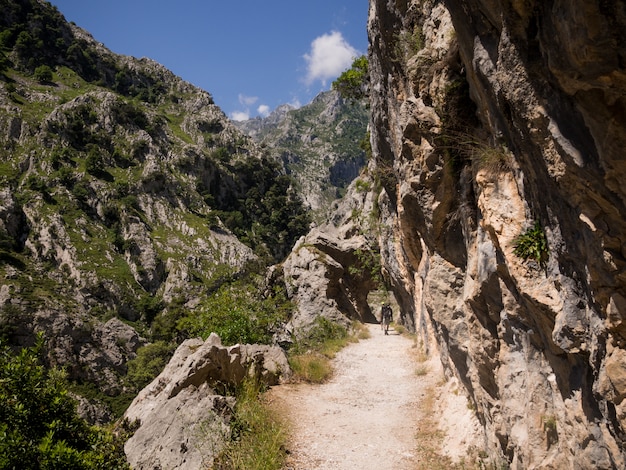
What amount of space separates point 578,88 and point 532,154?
1248 millimetres

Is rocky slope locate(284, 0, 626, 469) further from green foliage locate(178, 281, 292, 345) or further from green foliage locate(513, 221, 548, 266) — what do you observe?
green foliage locate(178, 281, 292, 345)

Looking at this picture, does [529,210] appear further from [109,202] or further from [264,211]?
[264,211]

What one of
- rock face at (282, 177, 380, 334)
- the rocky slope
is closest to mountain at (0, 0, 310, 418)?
rock face at (282, 177, 380, 334)

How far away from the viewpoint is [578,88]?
3.36 meters

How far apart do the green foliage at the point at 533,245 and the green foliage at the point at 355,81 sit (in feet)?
→ 59.9

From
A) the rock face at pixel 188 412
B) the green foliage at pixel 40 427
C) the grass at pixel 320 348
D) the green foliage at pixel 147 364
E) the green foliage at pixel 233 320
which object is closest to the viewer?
the green foliage at pixel 40 427

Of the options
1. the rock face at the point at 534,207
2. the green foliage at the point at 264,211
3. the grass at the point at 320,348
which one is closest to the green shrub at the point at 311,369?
the grass at the point at 320,348

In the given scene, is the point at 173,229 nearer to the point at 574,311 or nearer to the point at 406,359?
the point at 406,359

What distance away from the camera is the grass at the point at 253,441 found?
252 inches

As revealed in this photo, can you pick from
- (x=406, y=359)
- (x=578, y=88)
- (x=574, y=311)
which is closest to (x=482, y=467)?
(x=574, y=311)

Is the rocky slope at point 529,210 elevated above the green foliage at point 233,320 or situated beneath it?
elevated above

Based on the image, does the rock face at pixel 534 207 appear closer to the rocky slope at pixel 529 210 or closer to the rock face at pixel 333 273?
the rocky slope at pixel 529 210

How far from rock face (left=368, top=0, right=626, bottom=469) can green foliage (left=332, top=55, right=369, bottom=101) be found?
12.9 metres

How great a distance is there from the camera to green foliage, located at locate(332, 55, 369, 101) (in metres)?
21.6
